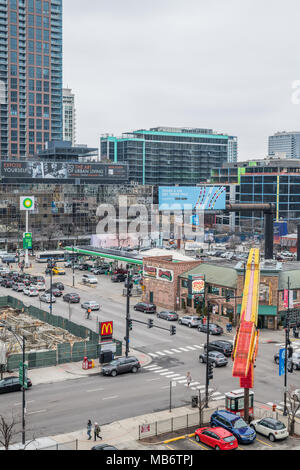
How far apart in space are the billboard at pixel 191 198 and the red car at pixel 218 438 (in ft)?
296

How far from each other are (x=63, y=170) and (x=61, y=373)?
101665mm

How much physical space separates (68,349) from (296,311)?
2803cm

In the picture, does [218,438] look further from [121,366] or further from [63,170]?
[63,170]

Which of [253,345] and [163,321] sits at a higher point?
[253,345]

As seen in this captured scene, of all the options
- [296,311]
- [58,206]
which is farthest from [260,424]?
[58,206]

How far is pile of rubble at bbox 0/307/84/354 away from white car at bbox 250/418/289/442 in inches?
930

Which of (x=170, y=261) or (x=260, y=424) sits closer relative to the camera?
(x=260, y=424)

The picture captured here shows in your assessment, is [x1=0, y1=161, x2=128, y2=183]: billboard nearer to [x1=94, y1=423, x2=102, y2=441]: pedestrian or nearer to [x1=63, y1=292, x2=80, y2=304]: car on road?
[x1=63, y1=292, x2=80, y2=304]: car on road

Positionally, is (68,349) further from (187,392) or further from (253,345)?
(253,345)

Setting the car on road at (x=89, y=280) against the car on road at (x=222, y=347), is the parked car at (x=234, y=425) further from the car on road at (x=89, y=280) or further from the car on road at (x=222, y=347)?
the car on road at (x=89, y=280)

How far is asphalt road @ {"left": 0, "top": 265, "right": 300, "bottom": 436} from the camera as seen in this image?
38.7 m

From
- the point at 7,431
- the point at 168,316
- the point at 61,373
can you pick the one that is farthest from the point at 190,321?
the point at 7,431

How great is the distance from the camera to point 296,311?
67062 millimetres
